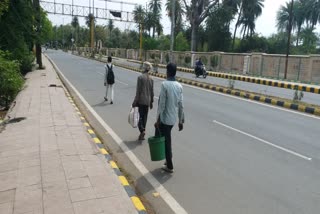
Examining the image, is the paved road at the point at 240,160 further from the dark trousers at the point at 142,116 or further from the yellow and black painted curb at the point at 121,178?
the yellow and black painted curb at the point at 121,178

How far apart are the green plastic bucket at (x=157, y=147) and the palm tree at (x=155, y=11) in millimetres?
89627

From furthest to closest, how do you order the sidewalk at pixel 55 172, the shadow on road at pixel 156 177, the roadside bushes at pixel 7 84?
the roadside bushes at pixel 7 84, the shadow on road at pixel 156 177, the sidewalk at pixel 55 172

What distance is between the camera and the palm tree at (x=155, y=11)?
92.9 meters

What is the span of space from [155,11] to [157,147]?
9480cm

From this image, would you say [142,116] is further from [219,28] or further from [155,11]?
[155,11]

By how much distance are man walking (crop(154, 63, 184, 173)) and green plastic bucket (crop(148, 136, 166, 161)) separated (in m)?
0.13

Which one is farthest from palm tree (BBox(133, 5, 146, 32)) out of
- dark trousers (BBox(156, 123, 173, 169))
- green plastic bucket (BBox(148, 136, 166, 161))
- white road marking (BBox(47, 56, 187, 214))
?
green plastic bucket (BBox(148, 136, 166, 161))

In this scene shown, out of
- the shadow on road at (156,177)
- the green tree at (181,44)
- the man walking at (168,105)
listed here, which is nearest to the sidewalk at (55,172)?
the shadow on road at (156,177)

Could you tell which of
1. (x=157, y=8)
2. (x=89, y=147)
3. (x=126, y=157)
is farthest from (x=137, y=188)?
(x=157, y=8)

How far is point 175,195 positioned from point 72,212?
1.54m

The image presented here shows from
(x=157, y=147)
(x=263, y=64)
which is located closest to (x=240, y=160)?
(x=157, y=147)

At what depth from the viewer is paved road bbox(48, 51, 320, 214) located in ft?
16.0

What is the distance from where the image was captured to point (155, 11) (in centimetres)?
9669

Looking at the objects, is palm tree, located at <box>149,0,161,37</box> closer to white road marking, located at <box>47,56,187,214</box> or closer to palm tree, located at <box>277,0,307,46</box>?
palm tree, located at <box>277,0,307,46</box>
